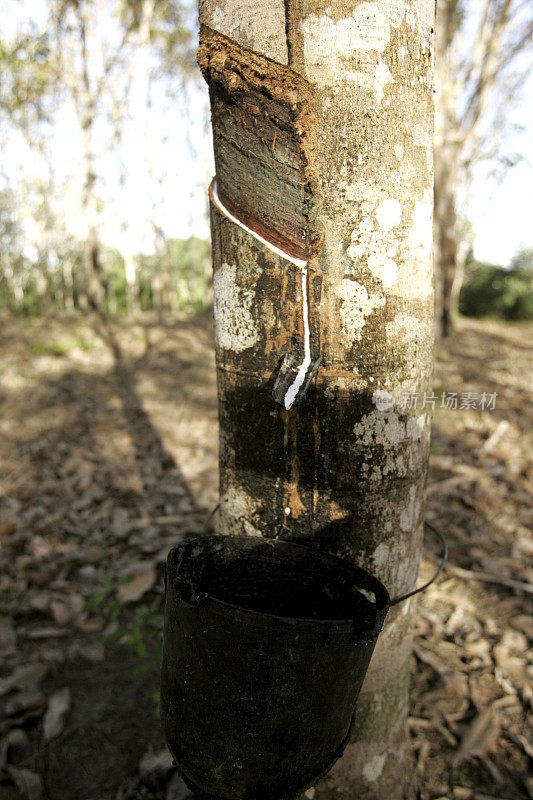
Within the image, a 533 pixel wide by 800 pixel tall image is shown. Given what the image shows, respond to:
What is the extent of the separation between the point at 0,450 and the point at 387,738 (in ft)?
16.5

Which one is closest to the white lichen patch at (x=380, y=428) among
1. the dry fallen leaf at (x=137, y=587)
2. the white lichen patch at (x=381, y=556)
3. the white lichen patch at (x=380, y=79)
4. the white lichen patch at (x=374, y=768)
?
the white lichen patch at (x=381, y=556)

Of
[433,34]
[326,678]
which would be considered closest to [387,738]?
[326,678]

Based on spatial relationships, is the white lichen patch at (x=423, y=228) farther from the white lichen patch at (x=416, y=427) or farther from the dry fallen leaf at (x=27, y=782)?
the dry fallen leaf at (x=27, y=782)

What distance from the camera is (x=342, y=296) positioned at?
1.25 meters

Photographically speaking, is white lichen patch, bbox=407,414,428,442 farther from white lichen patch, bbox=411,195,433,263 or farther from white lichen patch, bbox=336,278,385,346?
white lichen patch, bbox=411,195,433,263

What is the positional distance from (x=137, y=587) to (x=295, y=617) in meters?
2.27

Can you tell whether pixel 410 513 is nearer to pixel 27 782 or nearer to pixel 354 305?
pixel 354 305

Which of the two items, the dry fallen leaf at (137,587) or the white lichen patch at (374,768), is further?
the dry fallen leaf at (137,587)

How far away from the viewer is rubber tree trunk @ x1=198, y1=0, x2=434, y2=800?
1.16m

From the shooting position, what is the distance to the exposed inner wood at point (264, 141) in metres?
1.11

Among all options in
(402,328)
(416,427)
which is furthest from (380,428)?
(402,328)

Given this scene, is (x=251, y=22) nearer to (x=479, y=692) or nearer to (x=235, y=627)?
(x=235, y=627)

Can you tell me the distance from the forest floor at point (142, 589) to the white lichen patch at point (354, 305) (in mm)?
1827

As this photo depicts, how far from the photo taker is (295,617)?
111 centimetres
